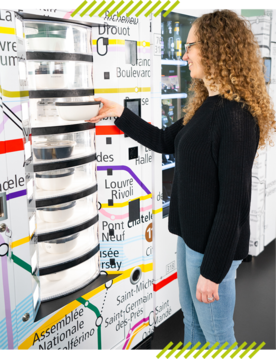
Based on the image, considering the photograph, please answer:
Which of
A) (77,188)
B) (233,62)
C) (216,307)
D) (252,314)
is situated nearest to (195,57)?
(233,62)

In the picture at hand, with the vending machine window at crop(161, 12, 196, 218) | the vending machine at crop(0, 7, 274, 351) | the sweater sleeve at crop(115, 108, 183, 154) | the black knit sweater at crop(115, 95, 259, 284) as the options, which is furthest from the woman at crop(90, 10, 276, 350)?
the vending machine window at crop(161, 12, 196, 218)

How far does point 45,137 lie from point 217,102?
830mm

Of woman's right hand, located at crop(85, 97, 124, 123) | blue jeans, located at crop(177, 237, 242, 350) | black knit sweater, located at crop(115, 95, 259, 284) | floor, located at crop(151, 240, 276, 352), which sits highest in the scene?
woman's right hand, located at crop(85, 97, 124, 123)

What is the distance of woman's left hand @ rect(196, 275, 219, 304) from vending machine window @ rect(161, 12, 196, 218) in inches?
38.2

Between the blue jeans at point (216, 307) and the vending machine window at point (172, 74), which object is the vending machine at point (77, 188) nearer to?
the vending machine window at point (172, 74)

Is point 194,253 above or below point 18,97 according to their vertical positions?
below

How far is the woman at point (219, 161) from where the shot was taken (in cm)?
138

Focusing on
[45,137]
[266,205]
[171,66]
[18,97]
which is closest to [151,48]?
[171,66]

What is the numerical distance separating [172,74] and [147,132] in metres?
0.80

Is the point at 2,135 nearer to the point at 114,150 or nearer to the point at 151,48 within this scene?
the point at 114,150

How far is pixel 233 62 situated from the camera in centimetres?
146

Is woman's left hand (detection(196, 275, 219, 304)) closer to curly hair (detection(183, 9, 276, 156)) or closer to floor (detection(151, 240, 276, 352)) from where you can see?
curly hair (detection(183, 9, 276, 156))

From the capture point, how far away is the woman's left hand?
1.43m

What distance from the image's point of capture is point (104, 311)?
2035mm
